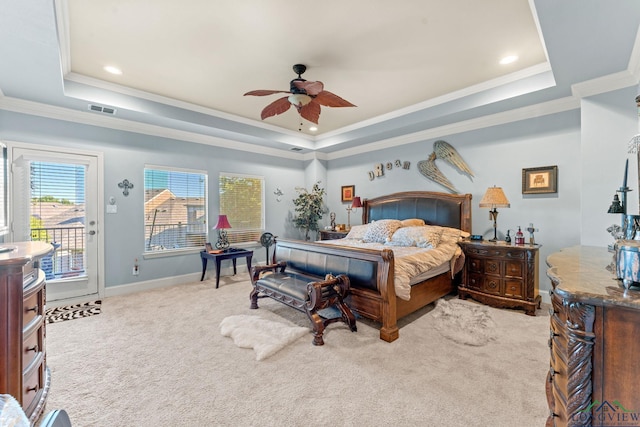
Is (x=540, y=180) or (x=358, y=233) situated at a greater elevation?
(x=540, y=180)

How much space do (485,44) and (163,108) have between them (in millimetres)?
4110

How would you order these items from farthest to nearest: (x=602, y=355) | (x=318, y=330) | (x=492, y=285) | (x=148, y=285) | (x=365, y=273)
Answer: (x=148, y=285) < (x=492, y=285) < (x=365, y=273) < (x=318, y=330) < (x=602, y=355)

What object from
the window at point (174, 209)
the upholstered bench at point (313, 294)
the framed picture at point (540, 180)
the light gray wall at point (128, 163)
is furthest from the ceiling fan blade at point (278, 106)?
the framed picture at point (540, 180)

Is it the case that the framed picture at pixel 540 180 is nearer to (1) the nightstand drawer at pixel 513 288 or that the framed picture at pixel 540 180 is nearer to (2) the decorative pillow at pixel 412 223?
(1) the nightstand drawer at pixel 513 288

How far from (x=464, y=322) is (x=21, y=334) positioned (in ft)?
11.7

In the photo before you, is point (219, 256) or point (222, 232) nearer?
point (219, 256)

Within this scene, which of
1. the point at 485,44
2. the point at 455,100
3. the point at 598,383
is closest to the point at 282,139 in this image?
the point at 455,100

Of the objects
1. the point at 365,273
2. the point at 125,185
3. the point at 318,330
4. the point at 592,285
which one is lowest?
the point at 318,330

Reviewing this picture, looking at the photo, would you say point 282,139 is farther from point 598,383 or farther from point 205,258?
point 598,383

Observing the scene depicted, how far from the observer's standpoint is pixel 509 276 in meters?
3.41

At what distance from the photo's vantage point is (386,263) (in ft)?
8.64

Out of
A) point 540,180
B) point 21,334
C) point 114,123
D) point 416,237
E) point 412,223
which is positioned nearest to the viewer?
point 21,334

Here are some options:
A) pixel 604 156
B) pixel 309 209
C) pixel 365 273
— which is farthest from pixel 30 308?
pixel 604 156

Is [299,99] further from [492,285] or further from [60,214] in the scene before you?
[60,214]
